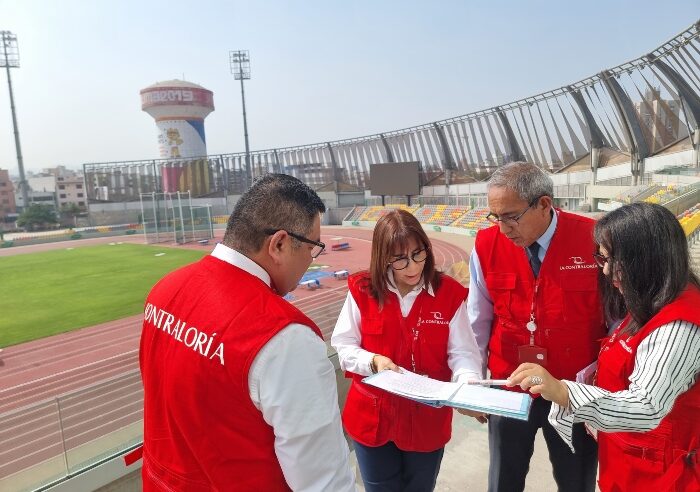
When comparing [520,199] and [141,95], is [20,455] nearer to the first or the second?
[520,199]

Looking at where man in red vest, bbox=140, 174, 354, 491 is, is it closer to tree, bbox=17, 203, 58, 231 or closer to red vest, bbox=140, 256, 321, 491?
red vest, bbox=140, 256, 321, 491

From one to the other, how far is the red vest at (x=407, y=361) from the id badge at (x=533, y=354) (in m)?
0.33

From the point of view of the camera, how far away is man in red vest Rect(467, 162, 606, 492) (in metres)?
1.91

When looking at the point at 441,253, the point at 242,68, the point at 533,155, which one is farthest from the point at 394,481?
the point at 242,68

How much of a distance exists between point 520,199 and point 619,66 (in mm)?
26317

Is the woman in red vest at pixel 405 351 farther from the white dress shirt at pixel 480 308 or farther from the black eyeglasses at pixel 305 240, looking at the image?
the black eyeglasses at pixel 305 240

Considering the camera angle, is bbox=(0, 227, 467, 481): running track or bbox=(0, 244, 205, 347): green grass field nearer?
bbox=(0, 227, 467, 481): running track

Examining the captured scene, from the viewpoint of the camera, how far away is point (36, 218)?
4569 cm

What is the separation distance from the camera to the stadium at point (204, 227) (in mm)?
2336

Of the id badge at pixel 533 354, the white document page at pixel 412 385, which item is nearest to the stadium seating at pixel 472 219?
the id badge at pixel 533 354

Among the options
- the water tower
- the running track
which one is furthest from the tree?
the running track

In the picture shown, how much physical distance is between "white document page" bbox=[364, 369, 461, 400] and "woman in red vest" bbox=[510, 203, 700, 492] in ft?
0.85

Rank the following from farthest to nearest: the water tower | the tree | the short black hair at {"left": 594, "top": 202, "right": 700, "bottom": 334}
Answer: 1. the water tower
2. the tree
3. the short black hair at {"left": 594, "top": 202, "right": 700, "bottom": 334}

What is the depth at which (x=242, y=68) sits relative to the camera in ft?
169
